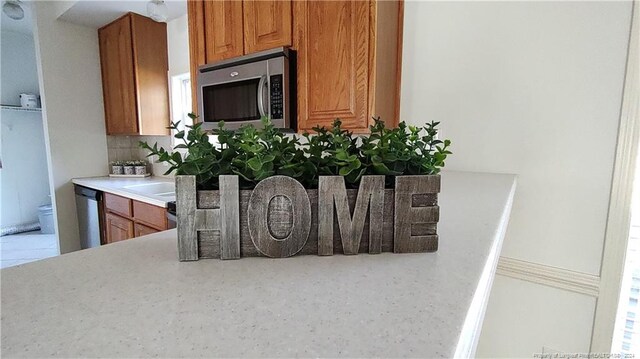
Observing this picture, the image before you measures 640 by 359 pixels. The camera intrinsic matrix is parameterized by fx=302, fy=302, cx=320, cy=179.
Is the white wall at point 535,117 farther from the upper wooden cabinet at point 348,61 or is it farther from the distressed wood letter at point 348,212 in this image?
the distressed wood letter at point 348,212

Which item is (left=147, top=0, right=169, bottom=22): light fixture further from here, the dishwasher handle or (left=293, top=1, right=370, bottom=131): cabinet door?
the dishwasher handle

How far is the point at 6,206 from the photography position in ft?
13.8

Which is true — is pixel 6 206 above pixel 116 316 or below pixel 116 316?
below

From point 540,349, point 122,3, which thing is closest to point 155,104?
point 122,3

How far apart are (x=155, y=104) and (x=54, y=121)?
89cm

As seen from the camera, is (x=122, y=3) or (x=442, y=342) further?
(x=122, y=3)

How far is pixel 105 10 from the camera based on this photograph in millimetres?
2521

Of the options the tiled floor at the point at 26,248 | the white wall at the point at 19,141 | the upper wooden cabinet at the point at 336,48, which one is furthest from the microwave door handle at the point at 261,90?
the white wall at the point at 19,141

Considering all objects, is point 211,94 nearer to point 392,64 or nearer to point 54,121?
point 392,64

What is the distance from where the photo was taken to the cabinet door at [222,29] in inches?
72.0

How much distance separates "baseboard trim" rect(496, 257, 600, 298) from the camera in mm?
1208

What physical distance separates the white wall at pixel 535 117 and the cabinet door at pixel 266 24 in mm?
656

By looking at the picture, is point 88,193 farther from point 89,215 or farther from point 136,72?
point 136,72

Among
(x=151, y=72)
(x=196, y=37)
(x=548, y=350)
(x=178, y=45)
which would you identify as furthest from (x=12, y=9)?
(x=548, y=350)
